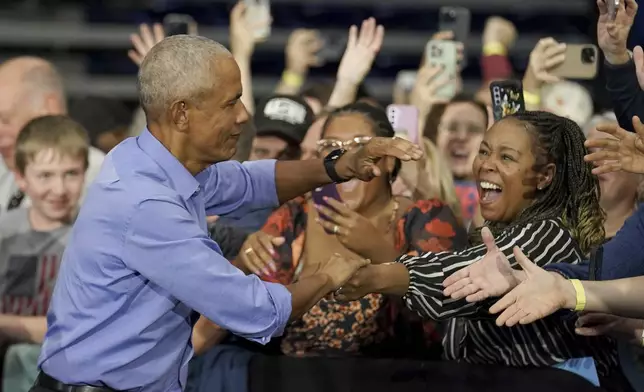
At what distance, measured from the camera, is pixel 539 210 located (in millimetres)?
3143

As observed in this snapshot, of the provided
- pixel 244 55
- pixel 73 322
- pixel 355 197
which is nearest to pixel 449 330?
pixel 355 197

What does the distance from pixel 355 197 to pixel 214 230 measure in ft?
1.65

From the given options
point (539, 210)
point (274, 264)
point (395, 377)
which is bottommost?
point (395, 377)

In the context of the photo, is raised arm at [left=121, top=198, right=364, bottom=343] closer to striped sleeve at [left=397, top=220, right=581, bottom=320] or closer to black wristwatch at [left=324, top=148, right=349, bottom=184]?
striped sleeve at [left=397, top=220, right=581, bottom=320]

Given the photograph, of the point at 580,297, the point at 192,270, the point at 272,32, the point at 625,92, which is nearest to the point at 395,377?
the point at 580,297

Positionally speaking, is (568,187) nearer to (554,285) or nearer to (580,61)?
(554,285)

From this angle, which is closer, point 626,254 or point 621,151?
point 621,151

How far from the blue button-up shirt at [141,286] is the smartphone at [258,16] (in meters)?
2.59

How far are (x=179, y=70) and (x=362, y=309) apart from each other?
1036 mm

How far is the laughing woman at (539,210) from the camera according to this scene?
3098 mm

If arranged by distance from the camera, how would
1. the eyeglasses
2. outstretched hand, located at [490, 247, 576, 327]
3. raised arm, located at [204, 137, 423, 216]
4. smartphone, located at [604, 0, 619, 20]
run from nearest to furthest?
outstretched hand, located at [490, 247, 576, 327], raised arm, located at [204, 137, 423, 216], smartphone, located at [604, 0, 619, 20], the eyeglasses

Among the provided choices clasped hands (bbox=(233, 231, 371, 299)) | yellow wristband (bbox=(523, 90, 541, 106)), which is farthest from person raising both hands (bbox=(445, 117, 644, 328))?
yellow wristband (bbox=(523, 90, 541, 106))

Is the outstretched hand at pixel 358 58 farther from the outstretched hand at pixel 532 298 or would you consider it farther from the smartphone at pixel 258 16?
the outstretched hand at pixel 532 298

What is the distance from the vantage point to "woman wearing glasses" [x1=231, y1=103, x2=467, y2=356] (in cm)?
340
